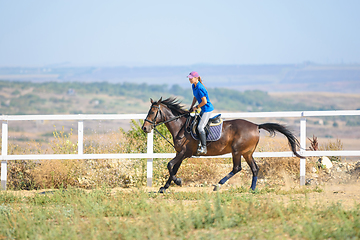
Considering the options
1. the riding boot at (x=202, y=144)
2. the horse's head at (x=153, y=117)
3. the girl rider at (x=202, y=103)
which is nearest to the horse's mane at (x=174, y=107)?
the horse's head at (x=153, y=117)

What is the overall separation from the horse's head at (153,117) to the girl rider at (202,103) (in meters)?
0.71

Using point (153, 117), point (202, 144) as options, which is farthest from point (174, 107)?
point (202, 144)

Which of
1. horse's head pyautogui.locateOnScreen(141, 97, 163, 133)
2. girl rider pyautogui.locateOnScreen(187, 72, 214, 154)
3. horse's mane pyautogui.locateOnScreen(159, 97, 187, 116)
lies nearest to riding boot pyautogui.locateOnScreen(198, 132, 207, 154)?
girl rider pyautogui.locateOnScreen(187, 72, 214, 154)

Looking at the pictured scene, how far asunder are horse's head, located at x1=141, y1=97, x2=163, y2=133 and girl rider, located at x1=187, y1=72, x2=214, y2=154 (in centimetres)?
71

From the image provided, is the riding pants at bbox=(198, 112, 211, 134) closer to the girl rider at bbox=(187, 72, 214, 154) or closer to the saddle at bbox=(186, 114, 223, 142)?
the girl rider at bbox=(187, 72, 214, 154)

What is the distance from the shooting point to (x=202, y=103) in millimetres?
8062

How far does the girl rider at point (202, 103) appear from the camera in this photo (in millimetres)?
8133

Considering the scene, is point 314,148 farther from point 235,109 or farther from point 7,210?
point 235,109

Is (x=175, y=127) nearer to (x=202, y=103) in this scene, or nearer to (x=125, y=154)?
(x=202, y=103)

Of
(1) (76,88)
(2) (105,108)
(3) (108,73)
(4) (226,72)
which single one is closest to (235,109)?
(2) (105,108)

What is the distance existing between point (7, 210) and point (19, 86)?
100447mm

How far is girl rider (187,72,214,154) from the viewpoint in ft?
26.7

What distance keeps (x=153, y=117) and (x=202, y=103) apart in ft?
3.48

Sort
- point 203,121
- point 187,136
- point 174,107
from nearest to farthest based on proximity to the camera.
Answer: point 203,121, point 187,136, point 174,107
